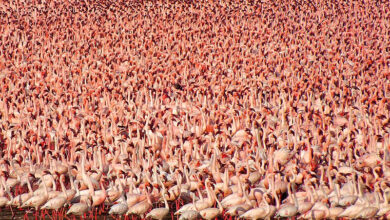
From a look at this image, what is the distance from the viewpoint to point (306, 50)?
25109 mm

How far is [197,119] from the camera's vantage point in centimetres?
1694

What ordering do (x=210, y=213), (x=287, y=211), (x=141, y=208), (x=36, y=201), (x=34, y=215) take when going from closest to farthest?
(x=287, y=211) < (x=210, y=213) < (x=141, y=208) < (x=36, y=201) < (x=34, y=215)

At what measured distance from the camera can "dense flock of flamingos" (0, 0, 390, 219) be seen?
12.4 m

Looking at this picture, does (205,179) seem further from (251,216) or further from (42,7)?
(42,7)

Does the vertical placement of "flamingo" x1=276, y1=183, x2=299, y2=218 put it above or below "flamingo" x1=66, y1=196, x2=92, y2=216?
above

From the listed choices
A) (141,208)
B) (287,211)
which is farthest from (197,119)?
(287,211)

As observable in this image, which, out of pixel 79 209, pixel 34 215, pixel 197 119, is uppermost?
pixel 197 119

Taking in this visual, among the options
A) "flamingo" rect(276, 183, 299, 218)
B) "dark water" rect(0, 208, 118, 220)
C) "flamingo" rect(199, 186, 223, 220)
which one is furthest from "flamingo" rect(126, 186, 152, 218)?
"flamingo" rect(276, 183, 299, 218)

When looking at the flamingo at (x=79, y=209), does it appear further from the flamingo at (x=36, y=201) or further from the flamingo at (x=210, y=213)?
the flamingo at (x=210, y=213)

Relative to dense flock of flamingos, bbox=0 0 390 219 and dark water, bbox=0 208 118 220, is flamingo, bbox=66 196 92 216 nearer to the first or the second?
dense flock of flamingos, bbox=0 0 390 219

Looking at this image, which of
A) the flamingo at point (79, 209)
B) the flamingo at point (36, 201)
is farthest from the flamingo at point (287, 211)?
the flamingo at point (36, 201)

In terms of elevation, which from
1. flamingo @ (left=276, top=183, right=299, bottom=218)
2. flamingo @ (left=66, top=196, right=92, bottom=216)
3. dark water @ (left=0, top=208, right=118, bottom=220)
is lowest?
dark water @ (left=0, top=208, right=118, bottom=220)

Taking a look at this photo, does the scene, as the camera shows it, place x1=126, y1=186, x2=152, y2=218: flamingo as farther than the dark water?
No

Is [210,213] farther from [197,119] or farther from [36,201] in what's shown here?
[197,119]
